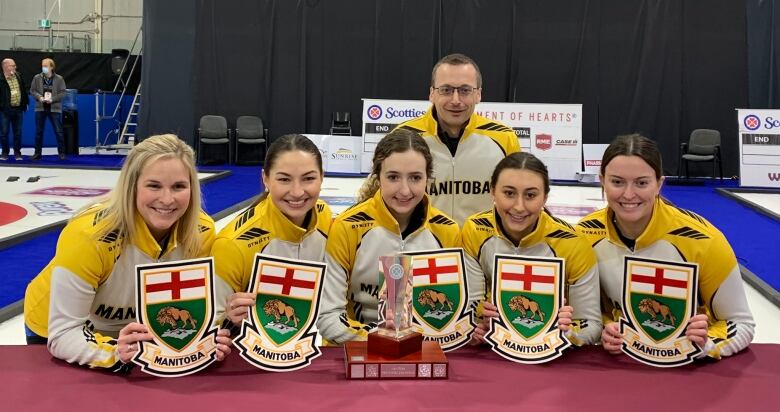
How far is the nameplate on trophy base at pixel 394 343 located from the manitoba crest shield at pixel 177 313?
0.43 meters

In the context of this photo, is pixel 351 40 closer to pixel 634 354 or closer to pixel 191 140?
pixel 191 140

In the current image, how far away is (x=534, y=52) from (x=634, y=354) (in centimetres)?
1241

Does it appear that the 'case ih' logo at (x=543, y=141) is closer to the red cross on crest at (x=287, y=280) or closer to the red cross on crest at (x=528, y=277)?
the red cross on crest at (x=528, y=277)

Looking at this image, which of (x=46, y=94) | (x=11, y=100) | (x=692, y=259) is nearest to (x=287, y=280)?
(x=692, y=259)

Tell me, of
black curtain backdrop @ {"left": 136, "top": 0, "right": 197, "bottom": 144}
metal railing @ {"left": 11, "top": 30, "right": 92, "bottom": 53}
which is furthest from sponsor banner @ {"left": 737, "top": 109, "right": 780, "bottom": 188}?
metal railing @ {"left": 11, "top": 30, "right": 92, "bottom": 53}

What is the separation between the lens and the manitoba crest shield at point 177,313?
178 centimetres

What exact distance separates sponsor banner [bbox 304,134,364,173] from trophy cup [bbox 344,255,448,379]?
11156mm

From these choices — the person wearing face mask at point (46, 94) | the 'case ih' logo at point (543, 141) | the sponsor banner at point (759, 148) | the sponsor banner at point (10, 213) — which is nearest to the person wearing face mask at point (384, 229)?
the sponsor banner at point (10, 213)

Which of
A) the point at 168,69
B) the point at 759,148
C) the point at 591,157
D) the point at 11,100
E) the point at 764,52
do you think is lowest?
the point at 591,157

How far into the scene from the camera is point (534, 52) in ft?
44.7

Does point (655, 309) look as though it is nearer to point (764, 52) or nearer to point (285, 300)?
point (285, 300)

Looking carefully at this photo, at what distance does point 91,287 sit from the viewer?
1995 millimetres

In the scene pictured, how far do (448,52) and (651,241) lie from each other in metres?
12.0

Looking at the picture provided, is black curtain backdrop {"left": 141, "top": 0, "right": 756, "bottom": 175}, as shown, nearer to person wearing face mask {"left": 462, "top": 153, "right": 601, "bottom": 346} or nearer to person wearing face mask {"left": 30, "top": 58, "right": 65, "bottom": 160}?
person wearing face mask {"left": 30, "top": 58, "right": 65, "bottom": 160}
